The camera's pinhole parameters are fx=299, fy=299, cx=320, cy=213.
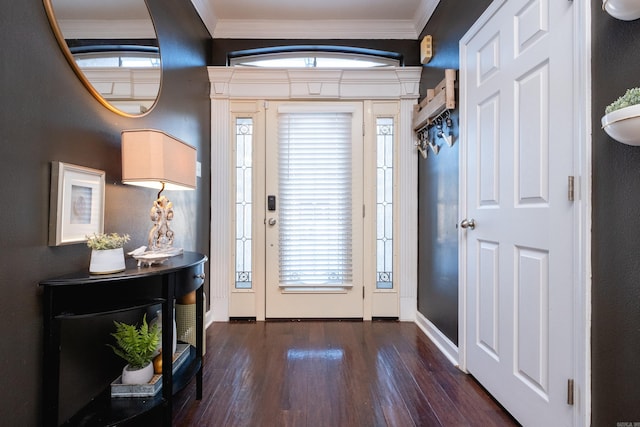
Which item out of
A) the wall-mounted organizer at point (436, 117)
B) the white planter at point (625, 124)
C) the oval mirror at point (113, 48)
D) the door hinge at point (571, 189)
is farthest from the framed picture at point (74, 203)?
the wall-mounted organizer at point (436, 117)

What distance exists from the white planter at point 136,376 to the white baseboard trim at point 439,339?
1.78 meters

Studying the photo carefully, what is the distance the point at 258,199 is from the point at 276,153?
45cm

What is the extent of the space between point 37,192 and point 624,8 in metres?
1.92

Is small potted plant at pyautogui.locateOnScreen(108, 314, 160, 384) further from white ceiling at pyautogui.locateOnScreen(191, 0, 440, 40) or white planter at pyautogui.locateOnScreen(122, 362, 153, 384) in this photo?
white ceiling at pyautogui.locateOnScreen(191, 0, 440, 40)

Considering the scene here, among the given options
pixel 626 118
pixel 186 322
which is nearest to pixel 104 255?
pixel 186 322

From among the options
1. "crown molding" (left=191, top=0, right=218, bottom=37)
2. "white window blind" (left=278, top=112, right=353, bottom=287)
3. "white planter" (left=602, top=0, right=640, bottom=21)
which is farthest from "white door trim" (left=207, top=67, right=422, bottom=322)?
"white planter" (left=602, top=0, right=640, bottom=21)

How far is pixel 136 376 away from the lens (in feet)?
4.33

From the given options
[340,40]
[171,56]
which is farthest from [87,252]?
[340,40]

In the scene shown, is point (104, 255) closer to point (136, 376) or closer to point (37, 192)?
point (37, 192)

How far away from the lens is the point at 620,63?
37.4 inches

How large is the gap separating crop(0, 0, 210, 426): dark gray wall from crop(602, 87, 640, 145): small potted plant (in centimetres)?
178

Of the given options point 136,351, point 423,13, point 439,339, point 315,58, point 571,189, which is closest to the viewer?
point 571,189

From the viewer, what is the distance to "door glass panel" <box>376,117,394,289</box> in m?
2.79

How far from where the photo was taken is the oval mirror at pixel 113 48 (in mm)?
1185
